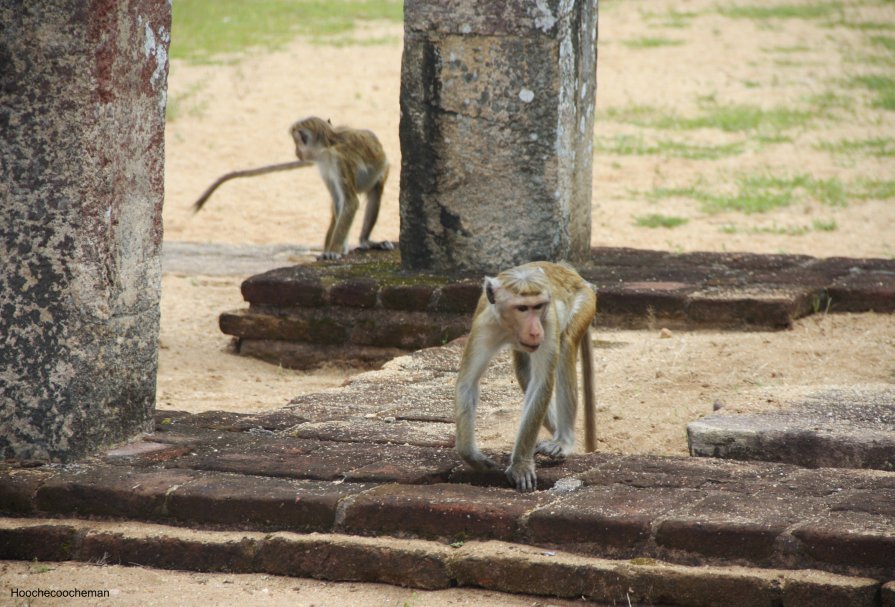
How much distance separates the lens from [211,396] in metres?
7.04

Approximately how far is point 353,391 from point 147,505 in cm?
174

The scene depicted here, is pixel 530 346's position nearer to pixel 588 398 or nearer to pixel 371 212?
pixel 588 398

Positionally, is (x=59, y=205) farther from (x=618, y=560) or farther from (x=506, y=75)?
(x=506, y=75)

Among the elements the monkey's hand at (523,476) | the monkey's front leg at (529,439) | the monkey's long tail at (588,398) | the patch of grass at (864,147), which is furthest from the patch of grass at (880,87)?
the monkey's hand at (523,476)

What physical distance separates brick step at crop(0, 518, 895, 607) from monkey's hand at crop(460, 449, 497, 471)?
1.70ft

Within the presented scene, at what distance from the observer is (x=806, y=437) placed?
5.03 m

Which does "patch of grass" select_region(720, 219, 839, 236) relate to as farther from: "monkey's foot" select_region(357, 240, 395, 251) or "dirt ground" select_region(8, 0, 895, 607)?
"monkey's foot" select_region(357, 240, 395, 251)

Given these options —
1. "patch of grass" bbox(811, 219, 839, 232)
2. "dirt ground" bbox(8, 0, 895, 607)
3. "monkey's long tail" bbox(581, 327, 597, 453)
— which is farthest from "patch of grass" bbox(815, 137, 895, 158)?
"monkey's long tail" bbox(581, 327, 597, 453)

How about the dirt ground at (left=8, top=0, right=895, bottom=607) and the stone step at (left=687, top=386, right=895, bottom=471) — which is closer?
the stone step at (left=687, top=386, right=895, bottom=471)

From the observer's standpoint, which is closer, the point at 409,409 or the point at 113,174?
the point at 113,174

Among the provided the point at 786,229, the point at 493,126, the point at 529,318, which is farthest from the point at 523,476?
the point at 786,229

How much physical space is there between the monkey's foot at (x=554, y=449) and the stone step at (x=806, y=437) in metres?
0.54

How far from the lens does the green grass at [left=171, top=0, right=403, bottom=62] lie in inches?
901

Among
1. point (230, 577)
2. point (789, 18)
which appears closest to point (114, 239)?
point (230, 577)
